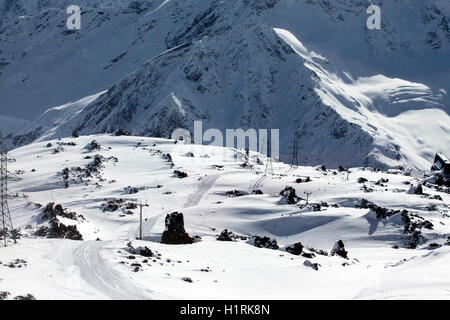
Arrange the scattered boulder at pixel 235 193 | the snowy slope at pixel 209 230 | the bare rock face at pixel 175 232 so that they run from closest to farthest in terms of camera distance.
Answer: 1. the snowy slope at pixel 209 230
2. the bare rock face at pixel 175 232
3. the scattered boulder at pixel 235 193

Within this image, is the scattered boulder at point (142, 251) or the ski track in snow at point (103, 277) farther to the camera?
the scattered boulder at point (142, 251)

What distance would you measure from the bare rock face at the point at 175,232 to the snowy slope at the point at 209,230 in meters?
1.96

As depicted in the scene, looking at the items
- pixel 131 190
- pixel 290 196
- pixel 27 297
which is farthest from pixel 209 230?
pixel 27 297

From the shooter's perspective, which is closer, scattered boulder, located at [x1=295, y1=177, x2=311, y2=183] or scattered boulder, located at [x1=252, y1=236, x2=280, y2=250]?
scattered boulder, located at [x1=252, y1=236, x2=280, y2=250]

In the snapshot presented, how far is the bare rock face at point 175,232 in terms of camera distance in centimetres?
5547

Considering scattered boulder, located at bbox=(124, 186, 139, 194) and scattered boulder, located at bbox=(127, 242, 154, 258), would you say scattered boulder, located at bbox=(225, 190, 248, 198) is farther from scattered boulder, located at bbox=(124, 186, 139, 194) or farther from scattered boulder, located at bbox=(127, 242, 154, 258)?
scattered boulder, located at bbox=(127, 242, 154, 258)

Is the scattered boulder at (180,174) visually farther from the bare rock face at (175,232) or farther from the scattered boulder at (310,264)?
the scattered boulder at (310,264)

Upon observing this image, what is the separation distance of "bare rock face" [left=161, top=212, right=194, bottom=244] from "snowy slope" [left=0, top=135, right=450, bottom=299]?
1962mm

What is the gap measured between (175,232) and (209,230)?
1302cm

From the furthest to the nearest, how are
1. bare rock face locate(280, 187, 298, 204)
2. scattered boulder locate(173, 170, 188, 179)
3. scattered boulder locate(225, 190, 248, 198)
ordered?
scattered boulder locate(173, 170, 188, 179)
scattered boulder locate(225, 190, 248, 198)
bare rock face locate(280, 187, 298, 204)

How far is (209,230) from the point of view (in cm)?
6856

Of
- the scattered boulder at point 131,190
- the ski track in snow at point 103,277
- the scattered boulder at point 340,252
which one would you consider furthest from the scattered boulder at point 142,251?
the scattered boulder at point 131,190

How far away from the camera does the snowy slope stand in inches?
1437

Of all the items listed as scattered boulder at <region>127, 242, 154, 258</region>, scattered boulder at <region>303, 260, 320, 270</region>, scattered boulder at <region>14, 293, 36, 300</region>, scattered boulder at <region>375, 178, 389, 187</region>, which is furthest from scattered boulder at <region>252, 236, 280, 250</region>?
scattered boulder at <region>375, 178, 389, 187</region>
